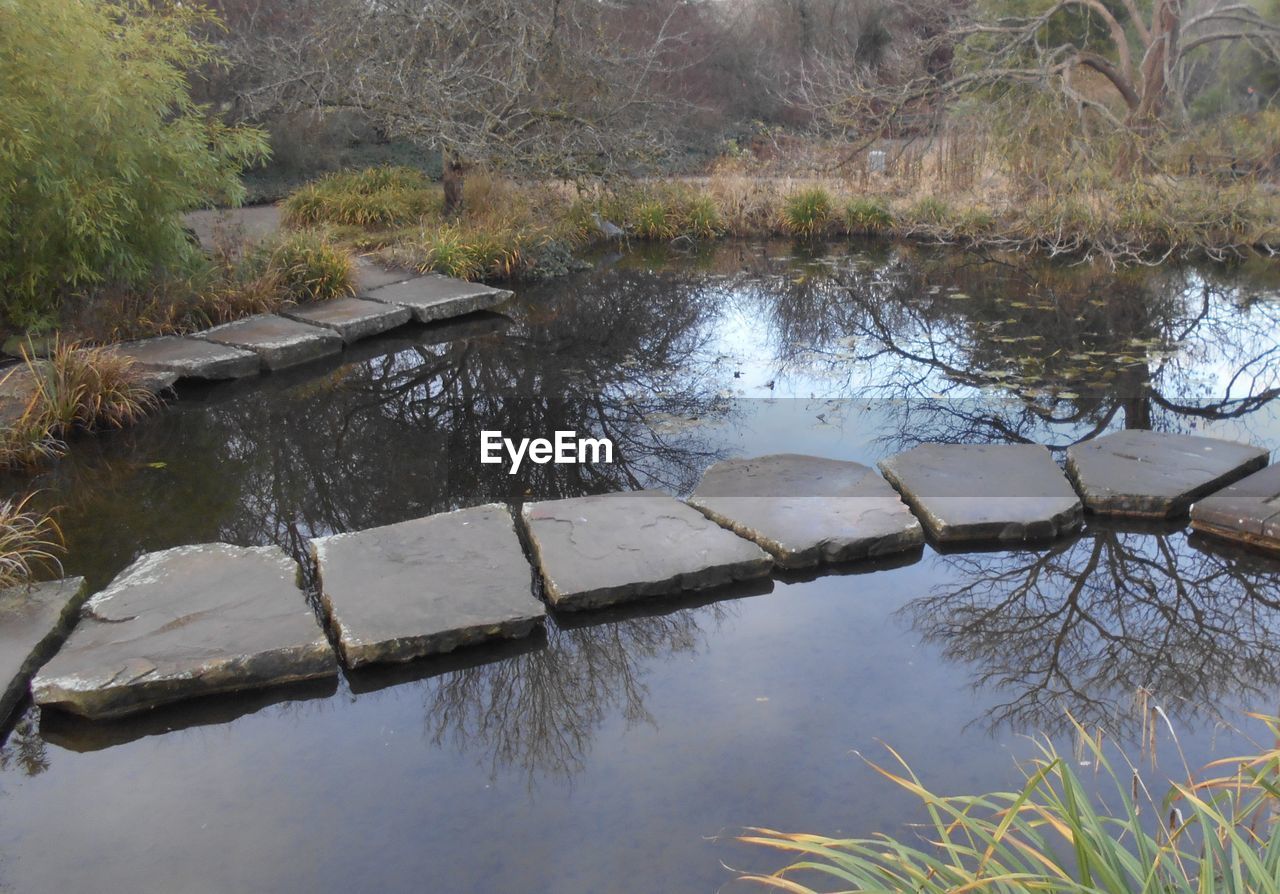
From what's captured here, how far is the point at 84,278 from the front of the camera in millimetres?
5586

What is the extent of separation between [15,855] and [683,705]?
5.09 ft

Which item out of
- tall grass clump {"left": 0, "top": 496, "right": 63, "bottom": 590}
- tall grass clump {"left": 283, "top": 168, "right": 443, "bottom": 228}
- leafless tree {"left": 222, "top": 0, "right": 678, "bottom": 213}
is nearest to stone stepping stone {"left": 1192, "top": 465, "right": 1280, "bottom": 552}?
tall grass clump {"left": 0, "top": 496, "right": 63, "bottom": 590}

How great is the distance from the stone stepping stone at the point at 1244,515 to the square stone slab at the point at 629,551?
161 centimetres

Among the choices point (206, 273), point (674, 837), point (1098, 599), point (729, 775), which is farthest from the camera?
point (206, 273)

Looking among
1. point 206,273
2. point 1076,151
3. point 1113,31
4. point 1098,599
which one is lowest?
point 1098,599

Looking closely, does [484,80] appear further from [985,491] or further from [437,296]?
[985,491]

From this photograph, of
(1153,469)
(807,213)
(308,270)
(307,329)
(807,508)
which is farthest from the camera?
(807,213)

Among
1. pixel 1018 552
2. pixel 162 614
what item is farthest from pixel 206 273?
pixel 1018 552

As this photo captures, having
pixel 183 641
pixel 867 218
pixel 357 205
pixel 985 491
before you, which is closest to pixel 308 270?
pixel 357 205

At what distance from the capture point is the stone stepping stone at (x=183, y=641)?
2686 millimetres

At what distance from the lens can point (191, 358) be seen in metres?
5.49

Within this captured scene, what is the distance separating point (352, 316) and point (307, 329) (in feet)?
1.21

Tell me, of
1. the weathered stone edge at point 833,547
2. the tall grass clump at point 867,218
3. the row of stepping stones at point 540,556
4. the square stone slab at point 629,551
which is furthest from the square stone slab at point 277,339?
the tall grass clump at point 867,218

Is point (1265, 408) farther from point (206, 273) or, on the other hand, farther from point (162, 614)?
point (206, 273)
